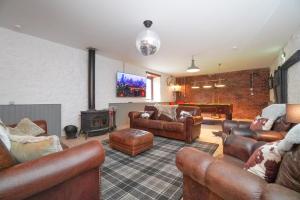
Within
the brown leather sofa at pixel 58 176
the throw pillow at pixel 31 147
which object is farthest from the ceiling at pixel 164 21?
the brown leather sofa at pixel 58 176

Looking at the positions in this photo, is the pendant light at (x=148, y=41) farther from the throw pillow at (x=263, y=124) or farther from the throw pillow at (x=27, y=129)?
the throw pillow at (x=263, y=124)

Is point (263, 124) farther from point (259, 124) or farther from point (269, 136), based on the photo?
point (269, 136)

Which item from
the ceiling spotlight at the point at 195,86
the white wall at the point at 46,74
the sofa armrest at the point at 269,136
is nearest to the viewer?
the sofa armrest at the point at 269,136

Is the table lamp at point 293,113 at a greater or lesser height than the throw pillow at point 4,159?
greater

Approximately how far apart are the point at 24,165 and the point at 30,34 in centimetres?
356

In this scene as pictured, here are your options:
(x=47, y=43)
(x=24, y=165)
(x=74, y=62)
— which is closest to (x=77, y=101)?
(x=74, y=62)

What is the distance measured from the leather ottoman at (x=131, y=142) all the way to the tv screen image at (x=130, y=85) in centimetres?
262

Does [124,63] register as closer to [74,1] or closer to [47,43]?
[47,43]

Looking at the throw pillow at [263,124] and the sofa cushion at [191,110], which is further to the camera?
the sofa cushion at [191,110]

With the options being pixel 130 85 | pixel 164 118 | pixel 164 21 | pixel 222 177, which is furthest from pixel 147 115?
pixel 222 177

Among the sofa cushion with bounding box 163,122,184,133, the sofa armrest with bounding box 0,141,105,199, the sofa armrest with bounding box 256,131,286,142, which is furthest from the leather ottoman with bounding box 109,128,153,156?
the sofa armrest with bounding box 256,131,286,142

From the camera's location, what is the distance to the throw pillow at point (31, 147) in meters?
1.05

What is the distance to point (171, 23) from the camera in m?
2.73

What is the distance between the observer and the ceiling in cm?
222
